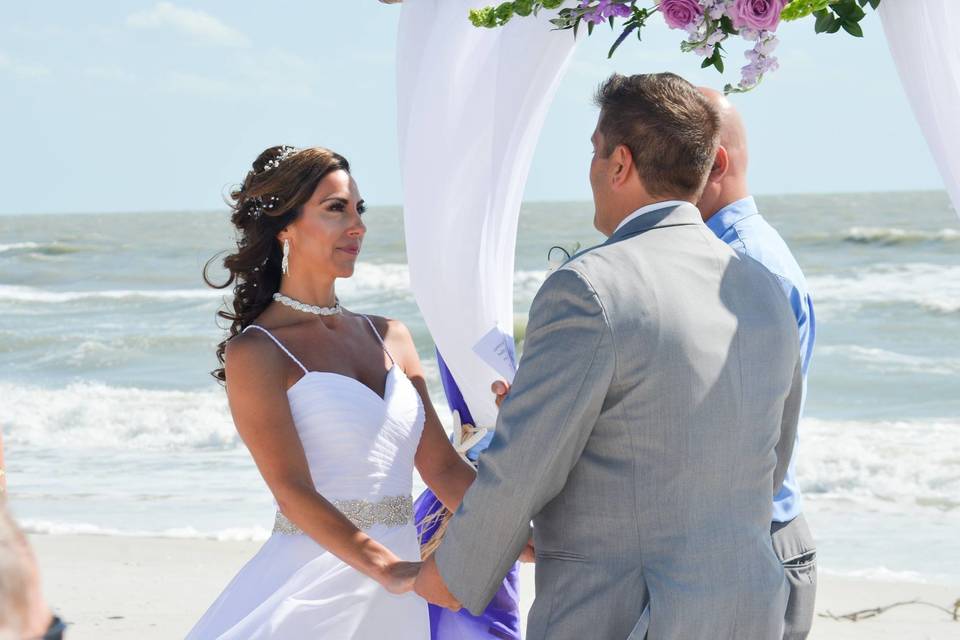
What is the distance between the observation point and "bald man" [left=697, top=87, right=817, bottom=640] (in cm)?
281

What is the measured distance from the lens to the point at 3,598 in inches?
44.3

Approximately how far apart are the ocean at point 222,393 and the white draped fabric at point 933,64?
9.45ft

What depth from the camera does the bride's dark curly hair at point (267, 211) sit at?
122 inches

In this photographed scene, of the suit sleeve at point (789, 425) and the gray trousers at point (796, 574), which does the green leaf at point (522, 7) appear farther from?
the gray trousers at point (796, 574)

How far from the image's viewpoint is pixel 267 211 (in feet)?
10.2

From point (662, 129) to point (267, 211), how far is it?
1.31 m

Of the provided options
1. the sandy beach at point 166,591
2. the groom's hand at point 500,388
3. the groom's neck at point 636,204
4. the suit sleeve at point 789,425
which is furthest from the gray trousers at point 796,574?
the sandy beach at point 166,591

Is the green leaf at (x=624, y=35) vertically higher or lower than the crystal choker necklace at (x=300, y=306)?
higher

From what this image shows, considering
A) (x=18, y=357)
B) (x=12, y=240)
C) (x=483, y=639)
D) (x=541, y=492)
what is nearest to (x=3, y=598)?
(x=541, y=492)

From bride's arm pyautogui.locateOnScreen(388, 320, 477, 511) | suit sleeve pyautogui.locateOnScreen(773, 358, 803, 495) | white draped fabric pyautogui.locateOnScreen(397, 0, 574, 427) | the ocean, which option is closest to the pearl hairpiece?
white draped fabric pyautogui.locateOnScreen(397, 0, 574, 427)

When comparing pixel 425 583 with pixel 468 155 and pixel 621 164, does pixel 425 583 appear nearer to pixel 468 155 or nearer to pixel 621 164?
pixel 621 164

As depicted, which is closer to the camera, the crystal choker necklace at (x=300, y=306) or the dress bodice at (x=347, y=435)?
the dress bodice at (x=347, y=435)

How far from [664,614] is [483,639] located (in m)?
1.09

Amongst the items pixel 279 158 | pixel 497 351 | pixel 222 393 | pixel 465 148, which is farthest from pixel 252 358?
pixel 222 393
